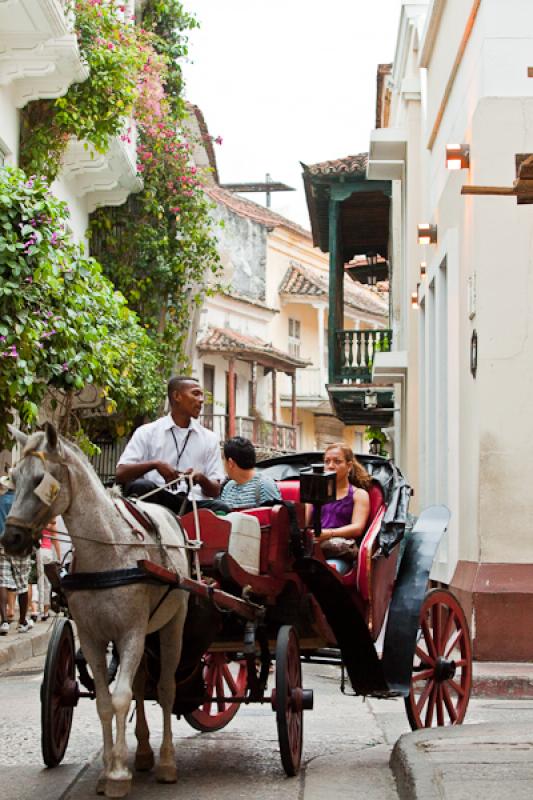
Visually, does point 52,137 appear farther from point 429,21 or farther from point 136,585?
point 136,585

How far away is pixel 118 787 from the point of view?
21.2 ft

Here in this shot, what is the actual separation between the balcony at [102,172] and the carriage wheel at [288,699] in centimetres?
1480

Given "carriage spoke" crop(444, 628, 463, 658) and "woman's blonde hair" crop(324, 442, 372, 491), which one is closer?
"carriage spoke" crop(444, 628, 463, 658)

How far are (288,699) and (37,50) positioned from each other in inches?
521

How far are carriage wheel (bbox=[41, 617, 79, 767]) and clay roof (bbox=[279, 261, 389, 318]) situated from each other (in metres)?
49.1

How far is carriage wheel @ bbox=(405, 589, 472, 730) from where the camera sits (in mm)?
Answer: 8406

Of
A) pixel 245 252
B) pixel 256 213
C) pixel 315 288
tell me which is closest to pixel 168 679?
pixel 245 252

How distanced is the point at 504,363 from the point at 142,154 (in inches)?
555

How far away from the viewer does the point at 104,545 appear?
678cm

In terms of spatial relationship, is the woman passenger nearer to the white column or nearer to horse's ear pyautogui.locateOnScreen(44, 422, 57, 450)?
horse's ear pyautogui.locateOnScreen(44, 422, 57, 450)

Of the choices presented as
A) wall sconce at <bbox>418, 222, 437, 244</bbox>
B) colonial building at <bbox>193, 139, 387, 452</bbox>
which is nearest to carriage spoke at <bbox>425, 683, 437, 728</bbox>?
wall sconce at <bbox>418, 222, 437, 244</bbox>

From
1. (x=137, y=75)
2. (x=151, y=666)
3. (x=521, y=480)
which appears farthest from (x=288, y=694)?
(x=137, y=75)

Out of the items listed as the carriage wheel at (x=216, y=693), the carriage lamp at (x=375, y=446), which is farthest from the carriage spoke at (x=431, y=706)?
the carriage lamp at (x=375, y=446)

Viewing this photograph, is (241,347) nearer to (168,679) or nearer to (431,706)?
(431,706)
